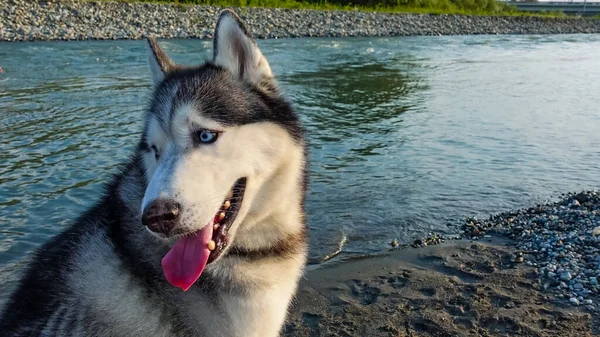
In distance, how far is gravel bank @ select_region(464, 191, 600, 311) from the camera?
473 cm

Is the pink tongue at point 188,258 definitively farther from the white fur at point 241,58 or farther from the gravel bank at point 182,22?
the gravel bank at point 182,22

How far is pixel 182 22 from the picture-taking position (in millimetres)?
29484

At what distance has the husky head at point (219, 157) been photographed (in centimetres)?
259

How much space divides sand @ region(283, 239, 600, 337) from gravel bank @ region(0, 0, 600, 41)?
71.0 feet

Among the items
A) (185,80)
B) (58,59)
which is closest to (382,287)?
(185,80)

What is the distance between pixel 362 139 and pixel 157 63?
7264 mm

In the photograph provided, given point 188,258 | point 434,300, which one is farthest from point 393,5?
point 188,258

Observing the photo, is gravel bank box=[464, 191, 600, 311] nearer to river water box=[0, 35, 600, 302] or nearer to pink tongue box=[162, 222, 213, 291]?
river water box=[0, 35, 600, 302]

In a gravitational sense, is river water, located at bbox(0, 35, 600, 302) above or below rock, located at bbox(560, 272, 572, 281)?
below

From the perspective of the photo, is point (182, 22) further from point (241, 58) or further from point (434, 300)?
point (241, 58)

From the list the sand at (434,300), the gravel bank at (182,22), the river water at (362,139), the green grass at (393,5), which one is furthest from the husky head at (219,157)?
the green grass at (393,5)

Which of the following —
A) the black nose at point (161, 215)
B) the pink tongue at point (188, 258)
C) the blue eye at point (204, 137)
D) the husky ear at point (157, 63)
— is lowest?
the pink tongue at point (188, 258)

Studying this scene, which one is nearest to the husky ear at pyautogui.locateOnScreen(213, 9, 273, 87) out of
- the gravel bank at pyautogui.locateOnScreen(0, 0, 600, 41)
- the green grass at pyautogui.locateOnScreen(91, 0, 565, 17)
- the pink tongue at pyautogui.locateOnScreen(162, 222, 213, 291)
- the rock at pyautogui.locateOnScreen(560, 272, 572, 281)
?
the pink tongue at pyautogui.locateOnScreen(162, 222, 213, 291)

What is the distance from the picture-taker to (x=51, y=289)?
2.84 meters
